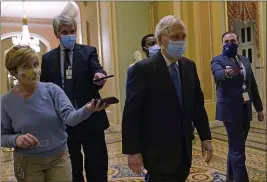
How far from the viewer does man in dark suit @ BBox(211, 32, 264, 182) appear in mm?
2623

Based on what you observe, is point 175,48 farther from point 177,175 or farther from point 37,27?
point 37,27

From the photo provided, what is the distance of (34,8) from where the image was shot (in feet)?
34.2

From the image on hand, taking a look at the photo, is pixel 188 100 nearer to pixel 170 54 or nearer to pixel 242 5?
pixel 170 54

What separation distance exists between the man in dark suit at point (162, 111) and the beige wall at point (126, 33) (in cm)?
486

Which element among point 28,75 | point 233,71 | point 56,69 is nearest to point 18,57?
point 28,75

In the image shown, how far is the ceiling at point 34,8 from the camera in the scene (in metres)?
9.82

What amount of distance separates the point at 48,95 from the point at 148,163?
2.15 feet

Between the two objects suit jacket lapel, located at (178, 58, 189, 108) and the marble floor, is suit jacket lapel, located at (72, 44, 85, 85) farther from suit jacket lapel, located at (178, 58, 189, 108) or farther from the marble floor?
the marble floor

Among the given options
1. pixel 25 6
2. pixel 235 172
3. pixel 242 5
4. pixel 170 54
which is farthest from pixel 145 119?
pixel 25 6

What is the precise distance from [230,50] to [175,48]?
1.22m

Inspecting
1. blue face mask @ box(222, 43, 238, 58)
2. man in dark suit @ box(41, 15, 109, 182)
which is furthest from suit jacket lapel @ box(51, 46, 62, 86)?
blue face mask @ box(222, 43, 238, 58)

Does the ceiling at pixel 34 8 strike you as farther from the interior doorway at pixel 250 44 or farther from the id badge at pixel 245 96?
the id badge at pixel 245 96

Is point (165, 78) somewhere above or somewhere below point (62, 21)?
below

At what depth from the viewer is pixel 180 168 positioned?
1.73m
